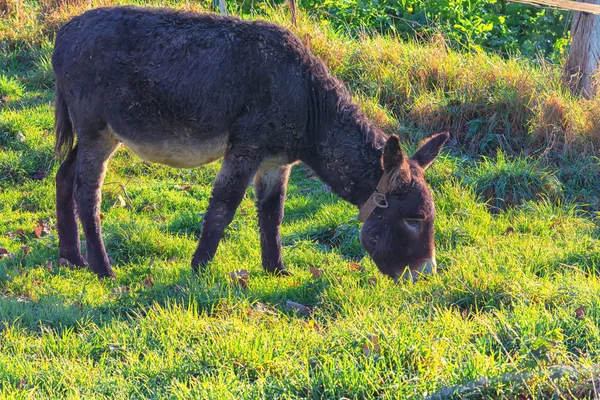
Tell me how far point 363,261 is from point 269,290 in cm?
110

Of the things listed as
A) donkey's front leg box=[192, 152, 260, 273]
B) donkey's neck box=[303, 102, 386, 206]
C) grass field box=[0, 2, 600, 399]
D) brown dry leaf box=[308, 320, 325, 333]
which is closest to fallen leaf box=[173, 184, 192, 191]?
grass field box=[0, 2, 600, 399]

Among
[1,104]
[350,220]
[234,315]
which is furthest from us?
[1,104]

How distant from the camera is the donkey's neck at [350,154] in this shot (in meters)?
5.86

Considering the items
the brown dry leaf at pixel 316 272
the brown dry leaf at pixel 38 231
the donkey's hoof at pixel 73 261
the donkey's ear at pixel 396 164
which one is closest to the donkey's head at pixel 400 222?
the donkey's ear at pixel 396 164

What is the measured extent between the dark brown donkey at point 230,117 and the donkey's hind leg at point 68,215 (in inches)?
11.9

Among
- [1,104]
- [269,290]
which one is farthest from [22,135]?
[269,290]

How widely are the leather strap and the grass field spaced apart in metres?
0.52

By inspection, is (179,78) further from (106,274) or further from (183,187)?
(183,187)

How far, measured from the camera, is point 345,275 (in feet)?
19.1

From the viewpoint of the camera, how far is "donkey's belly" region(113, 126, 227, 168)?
592 cm

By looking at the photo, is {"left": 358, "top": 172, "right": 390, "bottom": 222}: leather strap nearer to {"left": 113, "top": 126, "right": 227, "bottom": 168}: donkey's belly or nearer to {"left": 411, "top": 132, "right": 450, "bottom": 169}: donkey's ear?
{"left": 411, "top": 132, "right": 450, "bottom": 169}: donkey's ear

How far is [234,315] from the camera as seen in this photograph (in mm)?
4734

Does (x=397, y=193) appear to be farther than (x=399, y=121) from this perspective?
No

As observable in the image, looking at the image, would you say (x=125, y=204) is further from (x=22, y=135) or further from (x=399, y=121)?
(x=399, y=121)
